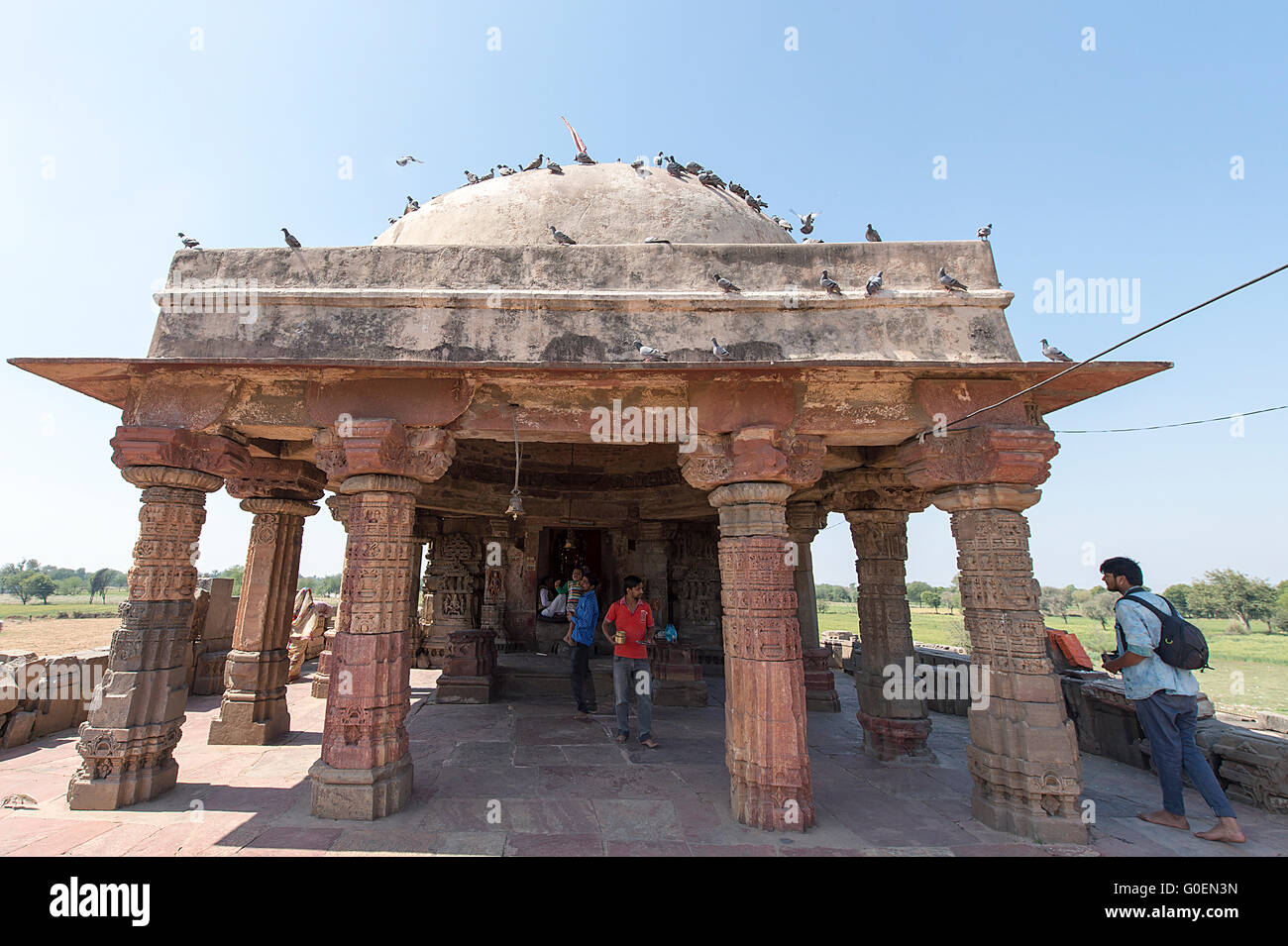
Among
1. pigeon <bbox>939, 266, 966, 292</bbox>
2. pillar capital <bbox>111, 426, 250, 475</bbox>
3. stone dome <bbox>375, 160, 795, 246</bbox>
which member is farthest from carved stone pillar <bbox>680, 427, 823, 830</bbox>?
pillar capital <bbox>111, 426, 250, 475</bbox>

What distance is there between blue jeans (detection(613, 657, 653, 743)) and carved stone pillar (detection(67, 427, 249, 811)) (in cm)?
441

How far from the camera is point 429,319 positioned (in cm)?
574

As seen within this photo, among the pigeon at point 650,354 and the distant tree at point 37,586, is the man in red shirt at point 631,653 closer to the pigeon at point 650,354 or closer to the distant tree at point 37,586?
the pigeon at point 650,354

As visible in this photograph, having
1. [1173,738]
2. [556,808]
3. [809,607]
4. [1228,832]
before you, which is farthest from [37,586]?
[1228,832]

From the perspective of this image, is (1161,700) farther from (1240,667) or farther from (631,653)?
(1240,667)

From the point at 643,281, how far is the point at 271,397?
3.88 meters

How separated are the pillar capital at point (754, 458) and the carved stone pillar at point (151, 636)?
15.8 ft

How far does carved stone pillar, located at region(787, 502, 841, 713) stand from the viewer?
32.1ft

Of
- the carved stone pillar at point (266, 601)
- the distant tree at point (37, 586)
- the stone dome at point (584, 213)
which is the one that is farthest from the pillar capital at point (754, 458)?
the distant tree at point (37, 586)

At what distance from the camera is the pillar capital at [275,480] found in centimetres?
736

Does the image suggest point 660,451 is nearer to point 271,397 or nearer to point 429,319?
point 429,319

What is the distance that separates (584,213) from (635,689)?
6.19 m

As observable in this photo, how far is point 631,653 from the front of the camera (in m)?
7.03

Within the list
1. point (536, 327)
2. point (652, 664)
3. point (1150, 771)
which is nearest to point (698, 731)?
point (652, 664)
